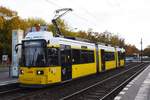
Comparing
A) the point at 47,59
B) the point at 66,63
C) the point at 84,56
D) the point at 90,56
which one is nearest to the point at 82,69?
the point at 84,56

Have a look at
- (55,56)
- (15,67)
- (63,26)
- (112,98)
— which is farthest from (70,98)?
(63,26)

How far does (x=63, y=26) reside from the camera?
3516 inches

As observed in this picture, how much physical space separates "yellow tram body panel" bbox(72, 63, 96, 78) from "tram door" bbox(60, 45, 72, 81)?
3.00 ft

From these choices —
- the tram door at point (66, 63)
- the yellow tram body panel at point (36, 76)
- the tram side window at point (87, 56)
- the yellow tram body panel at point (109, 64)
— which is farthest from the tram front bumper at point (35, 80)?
the yellow tram body panel at point (109, 64)

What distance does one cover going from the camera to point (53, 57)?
65.5ft

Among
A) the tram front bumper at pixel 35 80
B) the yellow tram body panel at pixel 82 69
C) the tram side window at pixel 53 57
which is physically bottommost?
the tram front bumper at pixel 35 80

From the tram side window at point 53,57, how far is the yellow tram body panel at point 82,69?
3384mm

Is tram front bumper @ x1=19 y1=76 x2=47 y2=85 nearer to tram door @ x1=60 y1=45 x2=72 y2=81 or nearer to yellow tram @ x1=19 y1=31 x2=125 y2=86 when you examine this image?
yellow tram @ x1=19 y1=31 x2=125 y2=86

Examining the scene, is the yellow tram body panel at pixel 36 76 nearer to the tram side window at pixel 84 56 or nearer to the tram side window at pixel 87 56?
the tram side window at pixel 84 56

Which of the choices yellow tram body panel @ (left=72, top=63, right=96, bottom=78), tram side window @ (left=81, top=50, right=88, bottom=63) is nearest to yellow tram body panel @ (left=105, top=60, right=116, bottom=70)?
yellow tram body panel @ (left=72, top=63, right=96, bottom=78)

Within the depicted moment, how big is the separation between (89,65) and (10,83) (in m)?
8.22

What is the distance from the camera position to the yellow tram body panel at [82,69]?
23.8 meters

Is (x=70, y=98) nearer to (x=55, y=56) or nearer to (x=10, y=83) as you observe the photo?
(x=55, y=56)

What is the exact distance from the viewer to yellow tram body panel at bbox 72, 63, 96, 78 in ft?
78.2
